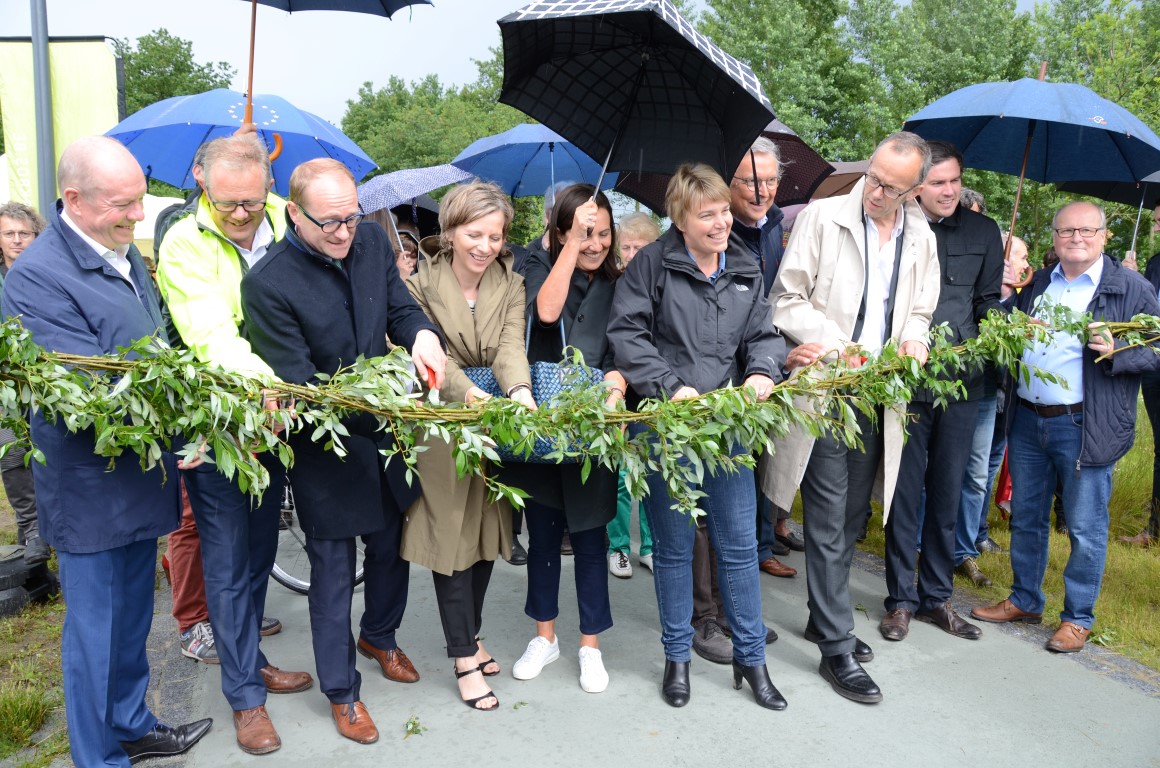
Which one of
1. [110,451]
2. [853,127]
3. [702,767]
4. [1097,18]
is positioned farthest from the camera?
[853,127]

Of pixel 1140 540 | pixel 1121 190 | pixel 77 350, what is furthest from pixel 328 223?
pixel 1121 190

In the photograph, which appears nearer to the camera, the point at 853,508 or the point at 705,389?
the point at 705,389

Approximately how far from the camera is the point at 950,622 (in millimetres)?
4570

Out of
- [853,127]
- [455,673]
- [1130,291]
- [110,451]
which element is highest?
[853,127]

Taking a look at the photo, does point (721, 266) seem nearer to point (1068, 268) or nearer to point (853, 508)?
point (853, 508)

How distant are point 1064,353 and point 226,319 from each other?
12.6ft

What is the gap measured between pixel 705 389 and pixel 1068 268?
215cm

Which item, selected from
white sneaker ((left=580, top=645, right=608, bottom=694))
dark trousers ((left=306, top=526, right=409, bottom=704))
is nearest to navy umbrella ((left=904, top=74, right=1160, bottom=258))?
white sneaker ((left=580, top=645, right=608, bottom=694))

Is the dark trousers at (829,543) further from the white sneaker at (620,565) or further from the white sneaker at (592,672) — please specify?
the white sneaker at (620,565)

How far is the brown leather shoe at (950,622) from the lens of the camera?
4.53 metres

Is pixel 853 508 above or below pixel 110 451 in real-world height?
below

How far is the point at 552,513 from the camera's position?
394 centimetres

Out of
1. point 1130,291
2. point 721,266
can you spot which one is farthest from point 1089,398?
point 721,266

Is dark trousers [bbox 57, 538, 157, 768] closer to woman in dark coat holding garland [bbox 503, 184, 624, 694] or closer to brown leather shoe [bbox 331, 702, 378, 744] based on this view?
brown leather shoe [bbox 331, 702, 378, 744]
